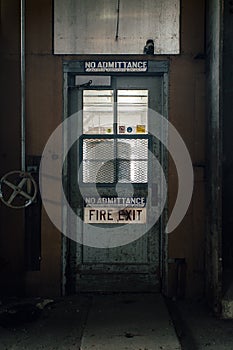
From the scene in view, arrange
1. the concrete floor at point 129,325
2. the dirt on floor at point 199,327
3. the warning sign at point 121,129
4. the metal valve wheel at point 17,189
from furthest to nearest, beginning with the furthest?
the warning sign at point 121,129
the metal valve wheel at point 17,189
the dirt on floor at point 199,327
the concrete floor at point 129,325

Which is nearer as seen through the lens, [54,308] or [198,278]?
[54,308]

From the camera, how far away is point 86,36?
142 inches

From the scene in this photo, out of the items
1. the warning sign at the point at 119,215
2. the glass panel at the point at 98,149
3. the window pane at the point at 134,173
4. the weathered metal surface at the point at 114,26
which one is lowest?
the warning sign at the point at 119,215

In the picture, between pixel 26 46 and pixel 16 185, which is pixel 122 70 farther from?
pixel 16 185

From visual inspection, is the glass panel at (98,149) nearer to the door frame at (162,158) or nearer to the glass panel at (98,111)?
the glass panel at (98,111)

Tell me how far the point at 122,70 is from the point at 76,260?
1993 millimetres

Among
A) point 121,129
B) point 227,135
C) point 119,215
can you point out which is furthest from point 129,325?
point 227,135

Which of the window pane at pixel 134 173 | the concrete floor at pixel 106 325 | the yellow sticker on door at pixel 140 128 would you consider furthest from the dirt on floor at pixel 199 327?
the yellow sticker on door at pixel 140 128

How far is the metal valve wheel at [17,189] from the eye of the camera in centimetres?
354

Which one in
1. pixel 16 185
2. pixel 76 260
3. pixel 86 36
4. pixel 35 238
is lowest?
pixel 76 260

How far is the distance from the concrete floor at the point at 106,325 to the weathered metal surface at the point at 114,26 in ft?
8.10

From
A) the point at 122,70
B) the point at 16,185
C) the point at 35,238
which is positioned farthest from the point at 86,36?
the point at 35,238

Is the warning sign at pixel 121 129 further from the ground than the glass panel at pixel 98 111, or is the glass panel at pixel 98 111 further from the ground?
the glass panel at pixel 98 111

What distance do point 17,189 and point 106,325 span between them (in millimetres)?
1527
